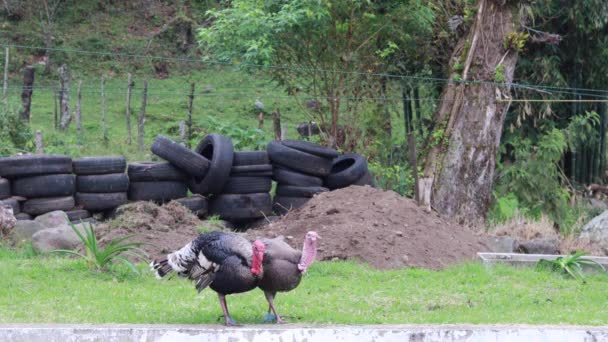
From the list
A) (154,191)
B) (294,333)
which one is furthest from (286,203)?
(294,333)

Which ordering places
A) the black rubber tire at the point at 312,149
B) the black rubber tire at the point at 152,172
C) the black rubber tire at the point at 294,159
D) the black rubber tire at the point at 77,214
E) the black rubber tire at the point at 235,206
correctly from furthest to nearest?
1. the black rubber tire at the point at 312,149
2. the black rubber tire at the point at 294,159
3. the black rubber tire at the point at 235,206
4. the black rubber tire at the point at 152,172
5. the black rubber tire at the point at 77,214

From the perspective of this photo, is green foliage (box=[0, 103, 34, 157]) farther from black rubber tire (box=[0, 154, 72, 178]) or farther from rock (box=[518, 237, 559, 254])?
rock (box=[518, 237, 559, 254])

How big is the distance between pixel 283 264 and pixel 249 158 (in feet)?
21.2

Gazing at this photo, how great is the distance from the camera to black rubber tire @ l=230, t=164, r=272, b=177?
44.9 feet

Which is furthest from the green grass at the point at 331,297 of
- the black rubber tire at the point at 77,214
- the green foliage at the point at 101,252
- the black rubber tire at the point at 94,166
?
the black rubber tire at the point at 94,166

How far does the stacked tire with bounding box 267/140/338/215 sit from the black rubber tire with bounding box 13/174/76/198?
3.17m

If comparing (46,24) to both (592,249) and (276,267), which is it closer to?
(592,249)

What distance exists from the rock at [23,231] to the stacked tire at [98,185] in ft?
3.34

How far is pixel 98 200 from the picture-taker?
13.0 meters

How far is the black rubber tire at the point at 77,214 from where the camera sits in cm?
1273

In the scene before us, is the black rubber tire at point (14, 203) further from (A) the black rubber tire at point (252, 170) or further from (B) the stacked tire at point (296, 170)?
(B) the stacked tire at point (296, 170)

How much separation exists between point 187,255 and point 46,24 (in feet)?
83.8

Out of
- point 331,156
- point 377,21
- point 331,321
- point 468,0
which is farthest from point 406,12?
point 331,321

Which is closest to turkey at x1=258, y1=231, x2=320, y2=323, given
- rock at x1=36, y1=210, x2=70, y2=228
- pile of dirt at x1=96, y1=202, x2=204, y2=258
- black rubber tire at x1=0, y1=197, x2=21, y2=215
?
pile of dirt at x1=96, y1=202, x2=204, y2=258
